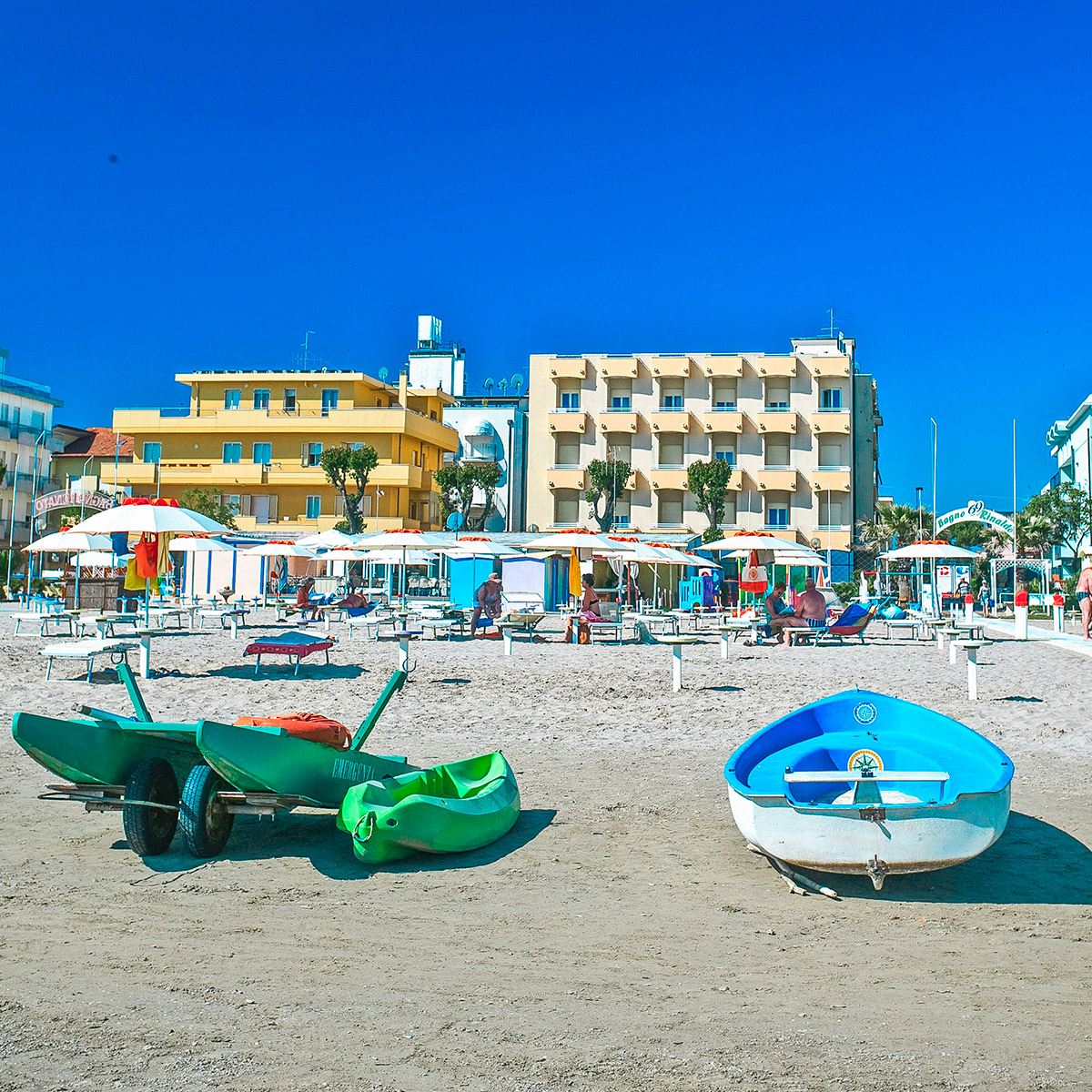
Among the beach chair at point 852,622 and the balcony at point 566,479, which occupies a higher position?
the balcony at point 566,479

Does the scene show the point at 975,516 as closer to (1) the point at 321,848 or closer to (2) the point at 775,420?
(2) the point at 775,420

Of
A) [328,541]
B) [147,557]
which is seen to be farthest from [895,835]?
[328,541]

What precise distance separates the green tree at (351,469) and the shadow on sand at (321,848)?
42.1 m

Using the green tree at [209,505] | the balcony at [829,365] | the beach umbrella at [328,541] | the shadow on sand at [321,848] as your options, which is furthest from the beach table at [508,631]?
the balcony at [829,365]

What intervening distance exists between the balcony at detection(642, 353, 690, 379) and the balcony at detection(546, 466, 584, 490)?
6538 mm

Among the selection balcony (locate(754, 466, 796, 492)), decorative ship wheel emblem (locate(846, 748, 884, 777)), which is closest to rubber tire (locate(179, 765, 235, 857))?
decorative ship wheel emblem (locate(846, 748, 884, 777))

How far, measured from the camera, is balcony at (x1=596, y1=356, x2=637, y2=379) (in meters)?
57.1

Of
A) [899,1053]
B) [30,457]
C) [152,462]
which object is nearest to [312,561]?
[152,462]

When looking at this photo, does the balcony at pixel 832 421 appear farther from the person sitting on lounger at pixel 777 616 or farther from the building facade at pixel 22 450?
the building facade at pixel 22 450

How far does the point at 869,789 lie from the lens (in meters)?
6.02

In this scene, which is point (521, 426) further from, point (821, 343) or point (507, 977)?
point (507, 977)

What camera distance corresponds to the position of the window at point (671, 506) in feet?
187

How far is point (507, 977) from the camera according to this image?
477cm

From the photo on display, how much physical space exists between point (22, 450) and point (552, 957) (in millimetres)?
68638
